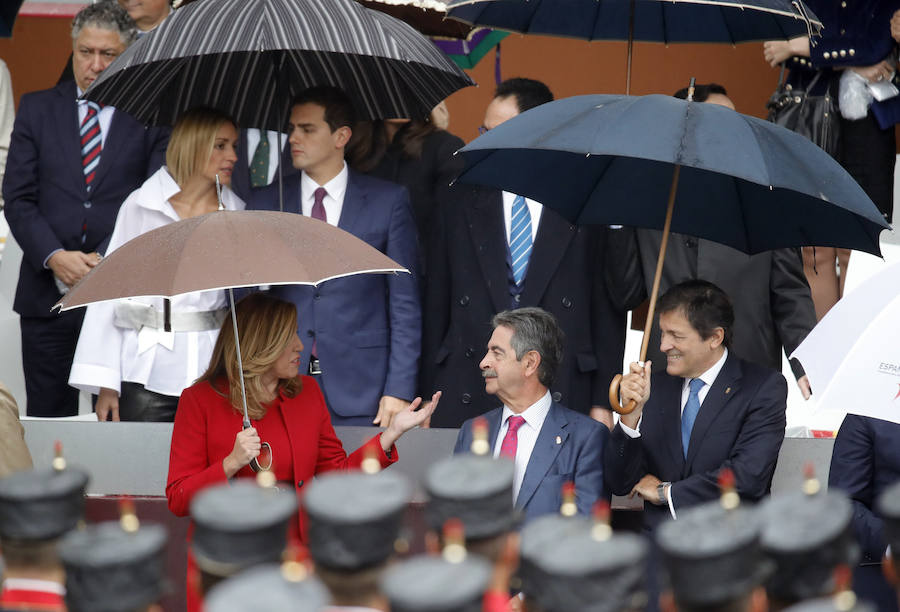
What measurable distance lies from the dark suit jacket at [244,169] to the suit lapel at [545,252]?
104 cm

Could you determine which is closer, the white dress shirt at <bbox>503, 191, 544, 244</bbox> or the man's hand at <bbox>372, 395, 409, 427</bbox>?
the man's hand at <bbox>372, 395, 409, 427</bbox>

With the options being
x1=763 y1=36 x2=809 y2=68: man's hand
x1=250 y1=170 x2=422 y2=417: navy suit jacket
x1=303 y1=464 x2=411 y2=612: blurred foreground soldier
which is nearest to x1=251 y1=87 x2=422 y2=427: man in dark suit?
x1=250 y1=170 x2=422 y2=417: navy suit jacket

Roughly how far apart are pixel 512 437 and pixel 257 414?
2.78 ft

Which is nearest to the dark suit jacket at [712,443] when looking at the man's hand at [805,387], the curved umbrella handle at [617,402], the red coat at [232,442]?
the curved umbrella handle at [617,402]

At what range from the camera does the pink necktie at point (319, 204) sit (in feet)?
15.9

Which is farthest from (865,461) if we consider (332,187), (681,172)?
(332,187)

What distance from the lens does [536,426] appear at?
4.24 meters

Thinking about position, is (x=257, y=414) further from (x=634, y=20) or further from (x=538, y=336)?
(x=634, y=20)

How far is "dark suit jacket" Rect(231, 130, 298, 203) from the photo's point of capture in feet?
Answer: 17.2

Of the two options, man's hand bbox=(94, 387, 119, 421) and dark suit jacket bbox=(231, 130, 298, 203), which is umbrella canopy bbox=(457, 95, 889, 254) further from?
man's hand bbox=(94, 387, 119, 421)

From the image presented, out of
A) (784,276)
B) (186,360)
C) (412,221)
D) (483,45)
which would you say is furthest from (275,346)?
(483,45)

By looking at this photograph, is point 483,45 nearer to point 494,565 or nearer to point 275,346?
point 275,346

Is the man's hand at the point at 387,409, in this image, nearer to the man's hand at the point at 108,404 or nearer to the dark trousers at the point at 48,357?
the man's hand at the point at 108,404

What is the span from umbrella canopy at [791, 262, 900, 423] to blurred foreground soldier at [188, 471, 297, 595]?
71.9 inches
